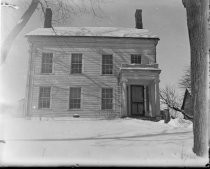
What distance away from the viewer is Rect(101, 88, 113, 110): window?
1021 centimetres

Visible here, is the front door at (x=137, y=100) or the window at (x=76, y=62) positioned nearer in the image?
the front door at (x=137, y=100)

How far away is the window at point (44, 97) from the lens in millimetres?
8969

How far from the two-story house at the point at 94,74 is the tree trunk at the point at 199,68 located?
598cm

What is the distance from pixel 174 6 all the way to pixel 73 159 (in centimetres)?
272

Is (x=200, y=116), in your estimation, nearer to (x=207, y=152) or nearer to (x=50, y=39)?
(x=207, y=152)

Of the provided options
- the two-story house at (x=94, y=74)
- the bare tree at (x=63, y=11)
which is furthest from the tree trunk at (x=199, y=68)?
the two-story house at (x=94, y=74)

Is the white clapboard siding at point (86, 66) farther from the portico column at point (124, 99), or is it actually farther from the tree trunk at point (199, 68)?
the tree trunk at point (199, 68)

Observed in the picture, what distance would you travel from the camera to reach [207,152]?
3072 mm

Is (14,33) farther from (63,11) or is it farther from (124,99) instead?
(124,99)

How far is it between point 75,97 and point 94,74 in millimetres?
1296

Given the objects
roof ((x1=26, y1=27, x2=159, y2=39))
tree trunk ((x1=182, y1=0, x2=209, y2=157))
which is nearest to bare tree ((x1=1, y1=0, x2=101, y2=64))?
roof ((x1=26, y1=27, x2=159, y2=39))

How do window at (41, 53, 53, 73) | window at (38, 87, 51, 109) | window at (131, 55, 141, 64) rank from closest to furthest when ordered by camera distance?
window at (38, 87, 51, 109)
window at (41, 53, 53, 73)
window at (131, 55, 141, 64)

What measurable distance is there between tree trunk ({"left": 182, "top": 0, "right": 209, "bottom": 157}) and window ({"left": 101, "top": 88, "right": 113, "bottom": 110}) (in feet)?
22.2

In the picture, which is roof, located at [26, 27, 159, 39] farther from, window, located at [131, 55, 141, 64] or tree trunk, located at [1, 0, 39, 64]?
window, located at [131, 55, 141, 64]
